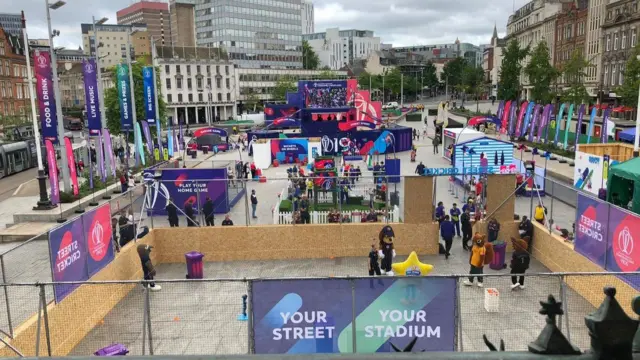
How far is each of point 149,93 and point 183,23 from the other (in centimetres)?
9458

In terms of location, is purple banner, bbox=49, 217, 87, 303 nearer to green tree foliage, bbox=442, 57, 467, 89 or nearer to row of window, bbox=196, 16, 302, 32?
row of window, bbox=196, 16, 302, 32

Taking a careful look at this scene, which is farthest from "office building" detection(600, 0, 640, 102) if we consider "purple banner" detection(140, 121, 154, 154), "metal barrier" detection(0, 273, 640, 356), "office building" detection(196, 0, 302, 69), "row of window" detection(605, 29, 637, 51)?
"office building" detection(196, 0, 302, 69)

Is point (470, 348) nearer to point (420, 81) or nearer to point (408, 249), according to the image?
point (408, 249)

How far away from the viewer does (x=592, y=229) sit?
1316cm

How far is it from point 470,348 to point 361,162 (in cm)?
2970

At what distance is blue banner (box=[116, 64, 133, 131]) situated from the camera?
1361 inches

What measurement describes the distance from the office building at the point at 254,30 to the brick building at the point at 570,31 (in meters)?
58.5

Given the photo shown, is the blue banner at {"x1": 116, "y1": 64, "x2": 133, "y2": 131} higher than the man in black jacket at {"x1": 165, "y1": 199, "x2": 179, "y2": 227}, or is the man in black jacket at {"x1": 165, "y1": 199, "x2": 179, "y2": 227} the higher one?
the blue banner at {"x1": 116, "y1": 64, "x2": 133, "y2": 131}

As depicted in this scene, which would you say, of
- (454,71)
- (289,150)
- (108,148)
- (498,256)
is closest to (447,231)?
(498,256)

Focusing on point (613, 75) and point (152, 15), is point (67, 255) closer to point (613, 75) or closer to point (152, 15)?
point (613, 75)

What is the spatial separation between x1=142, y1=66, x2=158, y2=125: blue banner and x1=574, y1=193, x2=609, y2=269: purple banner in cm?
3141

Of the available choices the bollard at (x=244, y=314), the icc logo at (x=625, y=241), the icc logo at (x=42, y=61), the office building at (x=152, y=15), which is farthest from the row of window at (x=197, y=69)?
the office building at (x=152, y=15)

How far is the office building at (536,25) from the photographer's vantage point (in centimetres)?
8275

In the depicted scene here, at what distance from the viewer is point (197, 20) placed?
114 metres
